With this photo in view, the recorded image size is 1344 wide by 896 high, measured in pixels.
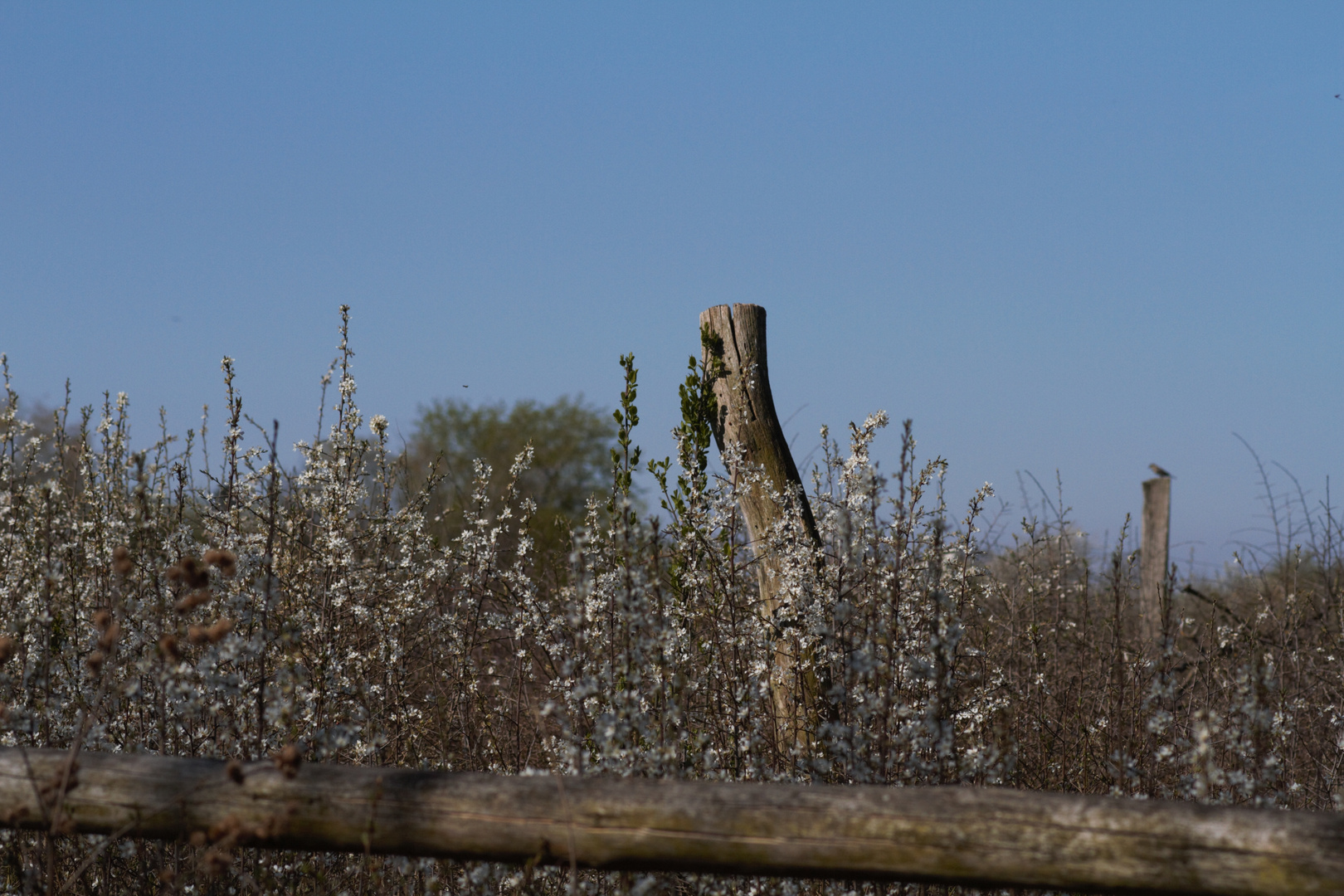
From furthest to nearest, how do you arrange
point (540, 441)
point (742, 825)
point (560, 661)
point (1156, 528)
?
point (540, 441) → point (1156, 528) → point (560, 661) → point (742, 825)

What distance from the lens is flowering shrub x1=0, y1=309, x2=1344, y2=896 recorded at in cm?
352

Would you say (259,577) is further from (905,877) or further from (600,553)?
(905,877)

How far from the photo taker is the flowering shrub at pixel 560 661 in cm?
352

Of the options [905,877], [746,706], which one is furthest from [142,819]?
[746,706]

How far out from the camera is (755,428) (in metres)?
6.00

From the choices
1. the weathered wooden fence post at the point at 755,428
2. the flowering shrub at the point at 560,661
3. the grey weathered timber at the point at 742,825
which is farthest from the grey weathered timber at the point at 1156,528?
the grey weathered timber at the point at 742,825

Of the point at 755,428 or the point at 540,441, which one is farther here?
the point at 540,441

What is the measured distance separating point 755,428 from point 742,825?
3.59 meters

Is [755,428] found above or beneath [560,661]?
above

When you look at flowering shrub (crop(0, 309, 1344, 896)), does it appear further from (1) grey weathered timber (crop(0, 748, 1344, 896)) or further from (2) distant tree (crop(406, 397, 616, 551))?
(2) distant tree (crop(406, 397, 616, 551))

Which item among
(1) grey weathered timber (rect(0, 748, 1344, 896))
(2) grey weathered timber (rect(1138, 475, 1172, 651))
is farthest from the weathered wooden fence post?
(2) grey weathered timber (rect(1138, 475, 1172, 651))

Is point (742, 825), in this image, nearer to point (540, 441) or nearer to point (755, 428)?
point (755, 428)

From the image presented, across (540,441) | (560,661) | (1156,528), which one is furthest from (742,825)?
(540,441)

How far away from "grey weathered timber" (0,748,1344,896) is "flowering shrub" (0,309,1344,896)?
8.2 inches
